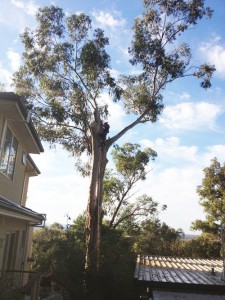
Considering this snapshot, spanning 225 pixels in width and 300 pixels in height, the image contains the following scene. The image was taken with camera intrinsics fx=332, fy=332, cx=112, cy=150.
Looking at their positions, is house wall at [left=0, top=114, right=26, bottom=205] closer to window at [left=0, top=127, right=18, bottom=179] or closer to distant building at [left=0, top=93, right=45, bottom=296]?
distant building at [left=0, top=93, right=45, bottom=296]

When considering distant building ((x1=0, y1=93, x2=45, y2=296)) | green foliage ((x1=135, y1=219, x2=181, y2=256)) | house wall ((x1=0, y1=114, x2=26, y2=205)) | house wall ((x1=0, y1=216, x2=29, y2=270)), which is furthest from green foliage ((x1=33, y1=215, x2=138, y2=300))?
green foliage ((x1=135, y1=219, x2=181, y2=256))

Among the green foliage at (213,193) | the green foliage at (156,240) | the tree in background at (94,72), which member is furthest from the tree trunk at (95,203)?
the green foliage at (156,240)

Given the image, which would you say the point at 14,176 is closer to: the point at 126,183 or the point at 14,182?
the point at 14,182

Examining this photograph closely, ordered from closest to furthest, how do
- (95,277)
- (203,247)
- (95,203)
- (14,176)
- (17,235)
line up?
(14,176), (95,277), (17,235), (95,203), (203,247)

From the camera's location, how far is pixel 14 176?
1104 centimetres

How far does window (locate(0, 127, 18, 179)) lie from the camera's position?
933cm

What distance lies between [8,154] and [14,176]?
137 centimetres

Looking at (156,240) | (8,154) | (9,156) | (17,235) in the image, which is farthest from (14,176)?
(156,240)

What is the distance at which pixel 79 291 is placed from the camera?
37.8 ft

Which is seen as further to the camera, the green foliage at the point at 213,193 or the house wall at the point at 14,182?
the green foliage at the point at 213,193

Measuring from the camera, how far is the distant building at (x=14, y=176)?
324 inches

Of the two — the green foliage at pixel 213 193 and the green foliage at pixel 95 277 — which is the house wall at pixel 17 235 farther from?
the green foliage at pixel 213 193

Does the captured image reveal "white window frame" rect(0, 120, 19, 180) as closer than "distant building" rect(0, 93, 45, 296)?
No

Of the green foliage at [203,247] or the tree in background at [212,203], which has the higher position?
the tree in background at [212,203]
